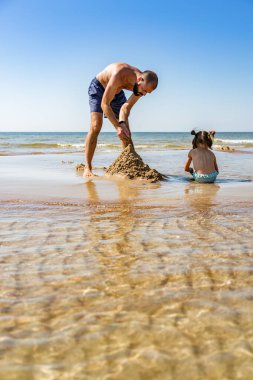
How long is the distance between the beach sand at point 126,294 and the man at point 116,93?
2.49 metres

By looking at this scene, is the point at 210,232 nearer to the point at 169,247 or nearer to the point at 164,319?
the point at 169,247

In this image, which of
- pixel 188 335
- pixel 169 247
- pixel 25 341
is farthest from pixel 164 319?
pixel 169 247

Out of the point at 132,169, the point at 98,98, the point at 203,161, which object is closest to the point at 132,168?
the point at 132,169

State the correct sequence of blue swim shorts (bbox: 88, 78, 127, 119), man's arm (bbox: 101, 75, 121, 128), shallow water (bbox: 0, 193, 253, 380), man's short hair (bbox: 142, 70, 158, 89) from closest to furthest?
1. shallow water (bbox: 0, 193, 253, 380)
2. man's short hair (bbox: 142, 70, 158, 89)
3. man's arm (bbox: 101, 75, 121, 128)
4. blue swim shorts (bbox: 88, 78, 127, 119)

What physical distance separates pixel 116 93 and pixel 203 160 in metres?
1.58

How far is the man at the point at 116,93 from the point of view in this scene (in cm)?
554

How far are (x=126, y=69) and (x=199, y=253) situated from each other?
384cm

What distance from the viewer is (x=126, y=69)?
562 centimetres

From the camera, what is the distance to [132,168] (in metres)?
6.09

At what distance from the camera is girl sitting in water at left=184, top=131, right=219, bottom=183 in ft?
19.2

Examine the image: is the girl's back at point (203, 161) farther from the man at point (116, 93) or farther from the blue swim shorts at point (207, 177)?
the man at point (116, 93)

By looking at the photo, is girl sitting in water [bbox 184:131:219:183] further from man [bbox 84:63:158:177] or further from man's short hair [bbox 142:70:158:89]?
man's short hair [bbox 142:70:158:89]

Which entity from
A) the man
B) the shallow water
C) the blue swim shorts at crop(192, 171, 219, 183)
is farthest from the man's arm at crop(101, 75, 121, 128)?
the shallow water

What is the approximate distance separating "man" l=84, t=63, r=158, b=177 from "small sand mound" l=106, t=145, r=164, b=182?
8.9 inches
